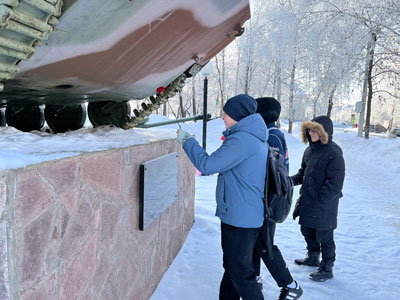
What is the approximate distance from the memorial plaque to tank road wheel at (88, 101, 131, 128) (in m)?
1.14

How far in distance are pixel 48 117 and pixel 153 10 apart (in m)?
2.50

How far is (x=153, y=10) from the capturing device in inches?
86.3

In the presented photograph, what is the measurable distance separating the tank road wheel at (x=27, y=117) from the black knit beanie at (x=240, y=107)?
265 cm

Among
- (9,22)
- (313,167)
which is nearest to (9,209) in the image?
(9,22)

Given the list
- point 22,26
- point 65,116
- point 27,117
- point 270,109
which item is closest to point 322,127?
point 270,109

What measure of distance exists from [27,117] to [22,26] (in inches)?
110

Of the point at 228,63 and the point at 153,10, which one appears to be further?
the point at 228,63

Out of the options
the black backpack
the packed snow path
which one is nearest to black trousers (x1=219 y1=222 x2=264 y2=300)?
the black backpack

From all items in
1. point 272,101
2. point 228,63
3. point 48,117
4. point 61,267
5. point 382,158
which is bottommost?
point 382,158

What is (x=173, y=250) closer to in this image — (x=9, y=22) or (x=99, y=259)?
(x=99, y=259)

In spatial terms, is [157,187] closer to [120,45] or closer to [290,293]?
[120,45]

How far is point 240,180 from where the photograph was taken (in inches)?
90.1

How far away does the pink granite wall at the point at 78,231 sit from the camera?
1.39 metres

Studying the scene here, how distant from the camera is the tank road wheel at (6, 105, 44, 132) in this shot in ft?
13.3
